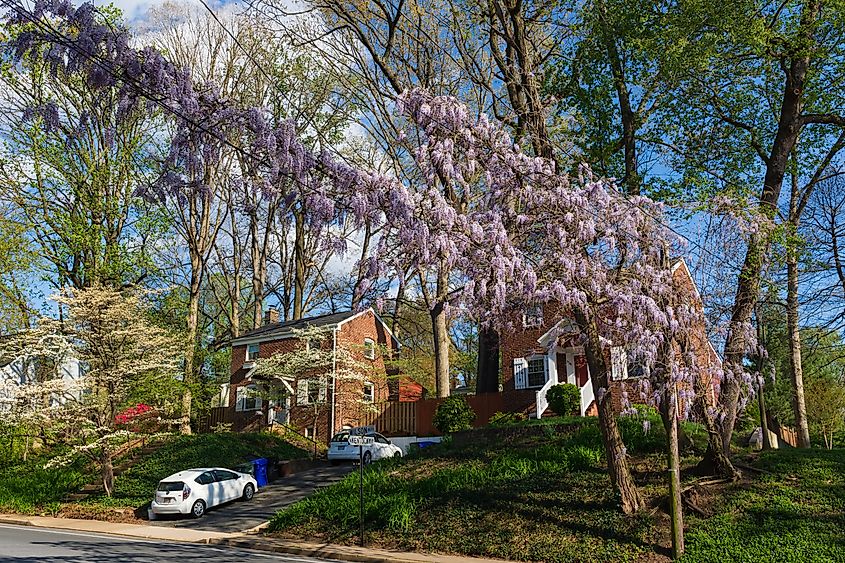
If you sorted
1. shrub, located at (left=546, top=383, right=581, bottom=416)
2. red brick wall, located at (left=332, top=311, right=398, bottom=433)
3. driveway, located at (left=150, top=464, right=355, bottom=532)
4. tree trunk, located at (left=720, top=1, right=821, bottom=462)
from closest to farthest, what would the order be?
tree trunk, located at (left=720, top=1, right=821, bottom=462) < driveway, located at (left=150, top=464, right=355, bottom=532) < shrub, located at (left=546, top=383, right=581, bottom=416) < red brick wall, located at (left=332, top=311, right=398, bottom=433)

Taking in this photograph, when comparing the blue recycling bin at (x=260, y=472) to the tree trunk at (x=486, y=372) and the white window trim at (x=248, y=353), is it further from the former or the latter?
the white window trim at (x=248, y=353)

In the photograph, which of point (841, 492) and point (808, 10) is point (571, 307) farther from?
point (808, 10)

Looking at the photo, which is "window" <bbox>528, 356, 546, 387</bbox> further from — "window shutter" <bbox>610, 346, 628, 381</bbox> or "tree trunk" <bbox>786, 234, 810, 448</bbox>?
"window shutter" <bbox>610, 346, 628, 381</bbox>

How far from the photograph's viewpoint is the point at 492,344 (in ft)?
80.5

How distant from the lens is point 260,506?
18.8 m

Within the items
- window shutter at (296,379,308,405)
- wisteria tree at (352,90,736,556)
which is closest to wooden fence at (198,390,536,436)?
window shutter at (296,379,308,405)

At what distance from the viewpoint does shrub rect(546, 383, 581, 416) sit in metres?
22.6

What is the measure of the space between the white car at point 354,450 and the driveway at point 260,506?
0.68 metres

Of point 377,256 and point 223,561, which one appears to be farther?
point 223,561

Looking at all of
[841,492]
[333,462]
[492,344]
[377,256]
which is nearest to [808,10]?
[841,492]

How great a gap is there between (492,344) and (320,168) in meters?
16.1

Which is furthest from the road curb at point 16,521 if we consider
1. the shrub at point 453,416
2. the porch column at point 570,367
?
the porch column at point 570,367

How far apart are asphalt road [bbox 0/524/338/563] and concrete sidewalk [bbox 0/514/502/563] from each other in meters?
0.38

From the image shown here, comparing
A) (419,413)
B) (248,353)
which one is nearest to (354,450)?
(419,413)
